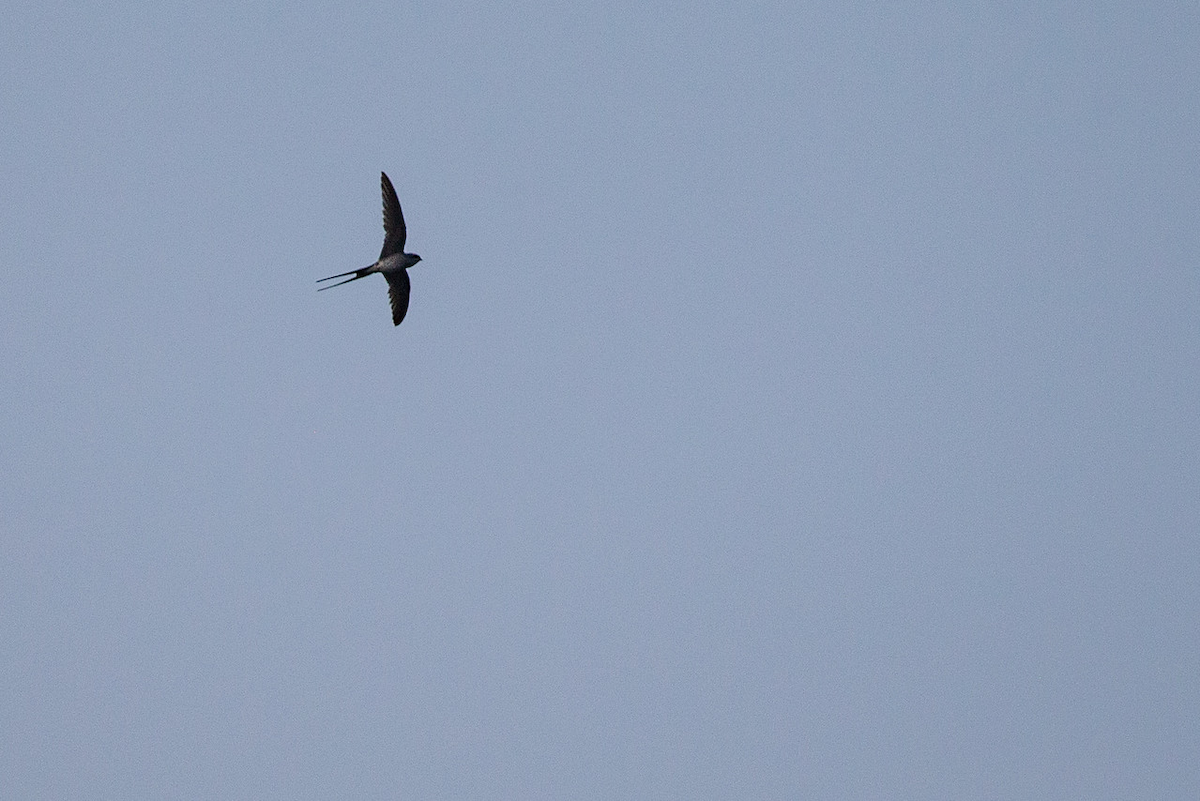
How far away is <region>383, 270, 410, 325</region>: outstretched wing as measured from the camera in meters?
148

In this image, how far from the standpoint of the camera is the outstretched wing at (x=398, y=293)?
485 feet

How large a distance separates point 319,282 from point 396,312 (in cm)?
624

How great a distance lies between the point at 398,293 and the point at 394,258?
153 centimetres

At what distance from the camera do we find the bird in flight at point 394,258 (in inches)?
5787

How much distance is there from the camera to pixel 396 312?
5832 inches

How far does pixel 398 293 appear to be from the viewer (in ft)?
486

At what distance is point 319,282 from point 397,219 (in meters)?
6.07

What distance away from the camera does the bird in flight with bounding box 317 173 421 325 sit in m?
147

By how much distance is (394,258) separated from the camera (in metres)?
147

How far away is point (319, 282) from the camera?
467ft

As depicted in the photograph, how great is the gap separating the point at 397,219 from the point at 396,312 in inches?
126
